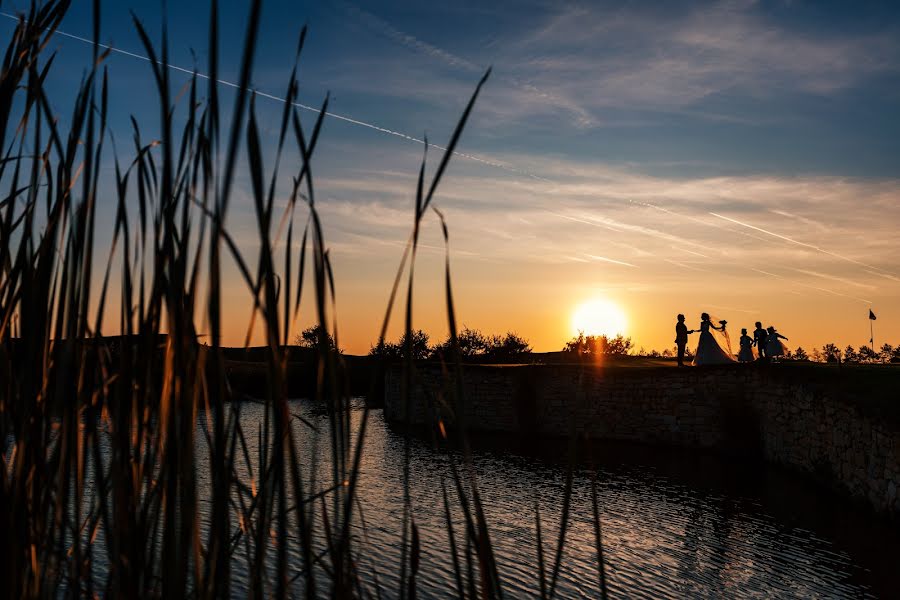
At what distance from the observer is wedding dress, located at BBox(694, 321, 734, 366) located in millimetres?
19922

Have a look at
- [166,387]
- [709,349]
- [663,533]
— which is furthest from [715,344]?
[166,387]

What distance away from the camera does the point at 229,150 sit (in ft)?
2.26

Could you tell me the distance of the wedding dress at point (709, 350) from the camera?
1992cm

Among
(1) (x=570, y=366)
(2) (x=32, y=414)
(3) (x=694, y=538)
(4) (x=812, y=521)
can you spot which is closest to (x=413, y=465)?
(3) (x=694, y=538)

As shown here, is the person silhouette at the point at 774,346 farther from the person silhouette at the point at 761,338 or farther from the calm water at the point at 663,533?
the calm water at the point at 663,533

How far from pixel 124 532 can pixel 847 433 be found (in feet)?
43.8

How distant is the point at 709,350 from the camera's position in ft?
65.7

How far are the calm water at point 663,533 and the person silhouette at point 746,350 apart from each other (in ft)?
21.2

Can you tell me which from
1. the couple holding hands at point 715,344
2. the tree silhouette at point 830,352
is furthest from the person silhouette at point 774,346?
the tree silhouette at point 830,352

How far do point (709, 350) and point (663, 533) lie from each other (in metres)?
10.1

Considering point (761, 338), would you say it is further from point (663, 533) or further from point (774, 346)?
point (663, 533)

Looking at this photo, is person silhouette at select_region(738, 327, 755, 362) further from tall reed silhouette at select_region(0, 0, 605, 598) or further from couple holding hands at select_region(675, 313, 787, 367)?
tall reed silhouette at select_region(0, 0, 605, 598)

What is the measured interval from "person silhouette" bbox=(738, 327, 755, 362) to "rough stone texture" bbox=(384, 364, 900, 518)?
4.03 metres

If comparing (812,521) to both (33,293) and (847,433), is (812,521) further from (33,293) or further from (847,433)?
(33,293)
